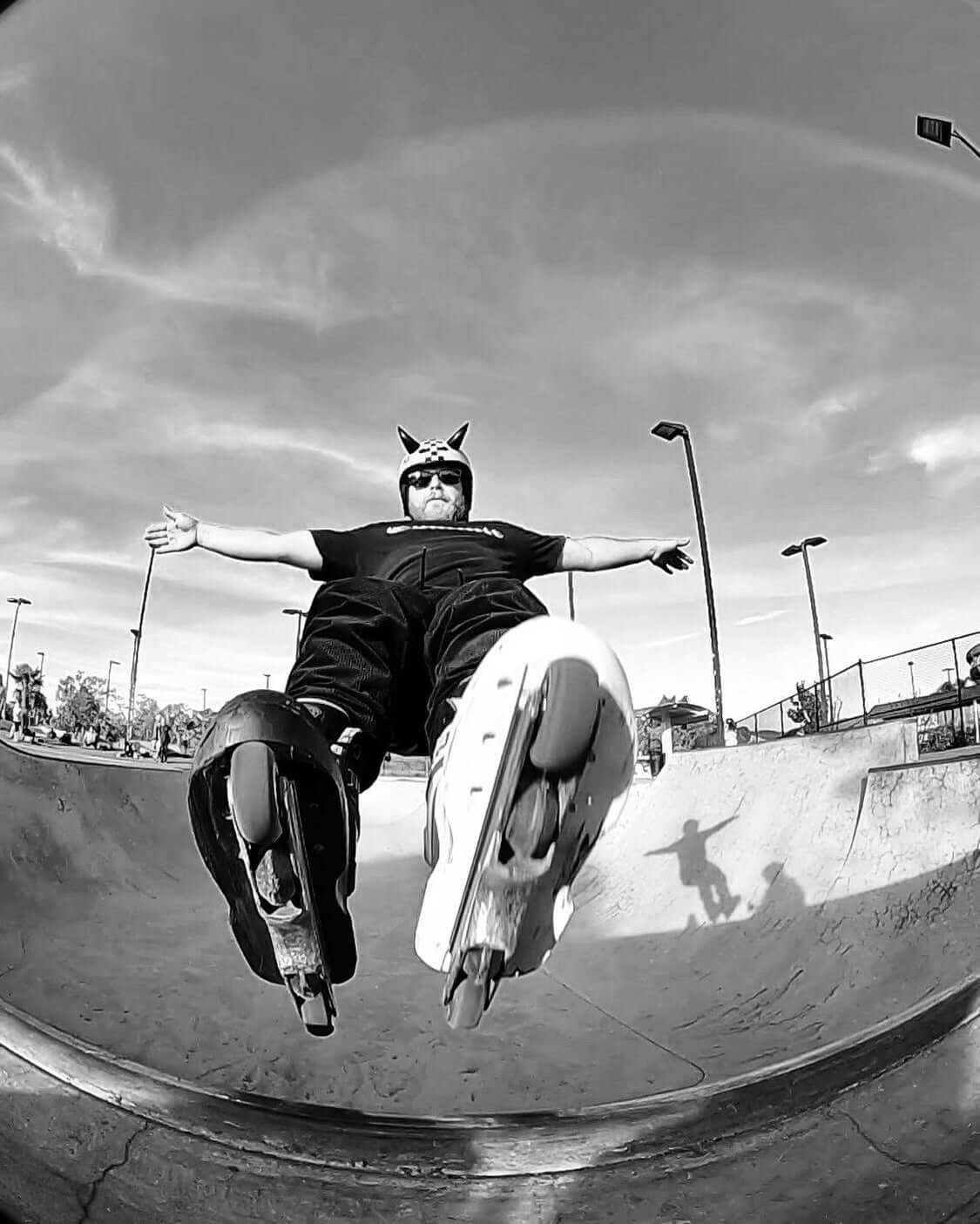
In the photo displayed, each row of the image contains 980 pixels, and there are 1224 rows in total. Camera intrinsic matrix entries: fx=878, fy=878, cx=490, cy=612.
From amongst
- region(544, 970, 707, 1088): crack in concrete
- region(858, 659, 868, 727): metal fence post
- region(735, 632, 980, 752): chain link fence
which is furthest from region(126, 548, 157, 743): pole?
region(858, 659, 868, 727): metal fence post

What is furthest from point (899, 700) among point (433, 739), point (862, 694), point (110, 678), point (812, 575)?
point (110, 678)

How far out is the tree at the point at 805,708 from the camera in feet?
2.97

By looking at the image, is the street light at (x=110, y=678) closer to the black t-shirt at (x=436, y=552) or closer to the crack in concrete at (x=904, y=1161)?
the black t-shirt at (x=436, y=552)

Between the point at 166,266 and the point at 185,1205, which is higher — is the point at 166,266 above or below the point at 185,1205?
above

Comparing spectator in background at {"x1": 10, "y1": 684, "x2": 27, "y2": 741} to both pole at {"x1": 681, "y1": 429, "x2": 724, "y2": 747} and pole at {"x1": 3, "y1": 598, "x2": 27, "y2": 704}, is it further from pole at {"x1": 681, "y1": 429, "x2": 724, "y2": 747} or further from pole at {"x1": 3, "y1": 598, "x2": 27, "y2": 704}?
pole at {"x1": 681, "y1": 429, "x2": 724, "y2": 747}

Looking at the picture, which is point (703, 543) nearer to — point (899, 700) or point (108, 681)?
point (899, 700)

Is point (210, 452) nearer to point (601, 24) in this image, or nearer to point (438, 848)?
point (438, 848)

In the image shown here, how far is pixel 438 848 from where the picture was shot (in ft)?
2.56

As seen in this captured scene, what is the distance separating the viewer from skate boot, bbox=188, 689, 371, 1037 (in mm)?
730

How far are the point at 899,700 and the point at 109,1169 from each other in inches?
38.8

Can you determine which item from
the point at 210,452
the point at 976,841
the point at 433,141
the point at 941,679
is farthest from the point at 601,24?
the point at 976,841

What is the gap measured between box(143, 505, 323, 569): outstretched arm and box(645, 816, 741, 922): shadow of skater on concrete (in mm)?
482

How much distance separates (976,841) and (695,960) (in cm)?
33

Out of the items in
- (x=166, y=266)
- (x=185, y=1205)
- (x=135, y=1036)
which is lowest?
(x=185, y=1205)
